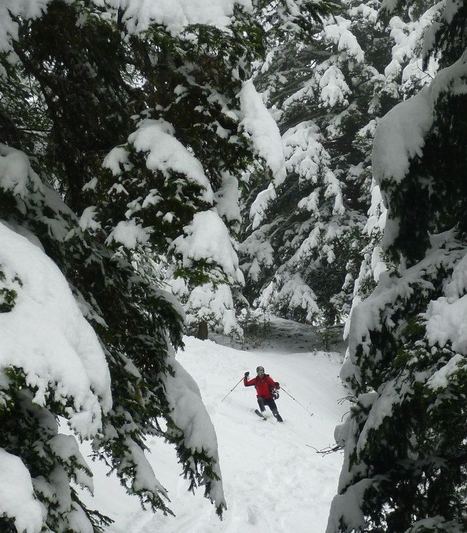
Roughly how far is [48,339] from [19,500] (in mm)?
666

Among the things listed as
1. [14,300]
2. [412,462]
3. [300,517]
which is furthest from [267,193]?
[14,300]

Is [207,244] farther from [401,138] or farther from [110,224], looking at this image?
[401,138]

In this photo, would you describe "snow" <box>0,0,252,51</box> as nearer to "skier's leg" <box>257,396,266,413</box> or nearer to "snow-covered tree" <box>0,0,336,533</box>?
"snow-covered tree" <box>0,0,336,533</box>

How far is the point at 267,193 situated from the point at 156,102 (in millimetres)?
12426

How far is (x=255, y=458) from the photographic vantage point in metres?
10.7

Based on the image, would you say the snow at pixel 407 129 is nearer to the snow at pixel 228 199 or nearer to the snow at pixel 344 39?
the snow at pixel 228 199

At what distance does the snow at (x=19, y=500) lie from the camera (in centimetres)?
224

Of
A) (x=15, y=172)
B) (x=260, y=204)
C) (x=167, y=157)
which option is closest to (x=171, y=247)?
(x=167, y=157)

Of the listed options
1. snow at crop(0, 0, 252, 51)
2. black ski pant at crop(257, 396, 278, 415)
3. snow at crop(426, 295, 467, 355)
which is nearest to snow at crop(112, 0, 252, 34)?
snow at crop(0, 0, 252, 51)

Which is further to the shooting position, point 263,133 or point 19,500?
point 263,133

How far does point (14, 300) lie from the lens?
2523 millimetres

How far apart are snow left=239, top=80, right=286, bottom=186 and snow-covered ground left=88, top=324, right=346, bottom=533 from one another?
17.3ft

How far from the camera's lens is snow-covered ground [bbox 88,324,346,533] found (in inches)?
304

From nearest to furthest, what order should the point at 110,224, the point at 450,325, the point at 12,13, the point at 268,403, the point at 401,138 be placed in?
1. the point at 450,325
2. the point at 12,13
3. the point at 110,224
4. the point at 401,138
5. the point at 268,403
